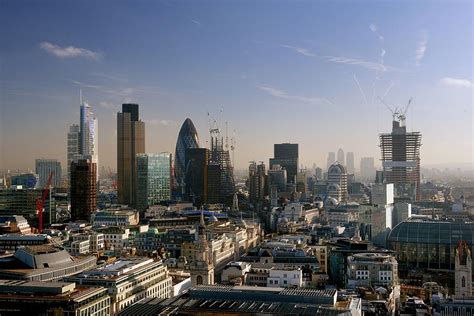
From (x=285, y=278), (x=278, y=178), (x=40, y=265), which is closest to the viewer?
(x=40, y=265)

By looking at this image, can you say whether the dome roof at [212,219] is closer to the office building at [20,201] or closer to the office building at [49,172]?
the office building at [20,201]

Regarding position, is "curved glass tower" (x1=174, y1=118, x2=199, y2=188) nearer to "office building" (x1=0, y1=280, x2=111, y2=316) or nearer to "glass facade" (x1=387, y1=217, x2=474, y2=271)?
"glass facade" (x1=387, y1=217, x2=474, y2=271)

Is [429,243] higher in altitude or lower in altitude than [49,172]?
lower

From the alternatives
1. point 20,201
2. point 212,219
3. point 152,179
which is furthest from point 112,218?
point 152,179

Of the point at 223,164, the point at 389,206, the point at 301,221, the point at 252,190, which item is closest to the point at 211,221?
the point at 301,221

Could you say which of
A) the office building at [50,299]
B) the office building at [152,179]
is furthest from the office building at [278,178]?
the office building at [50,299]

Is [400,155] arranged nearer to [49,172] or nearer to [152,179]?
[152,179]
